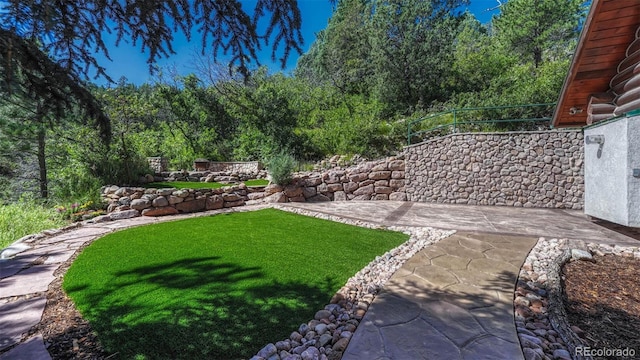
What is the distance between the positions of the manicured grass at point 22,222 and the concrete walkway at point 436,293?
91 centimetres

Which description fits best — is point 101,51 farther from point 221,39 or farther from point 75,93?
point 221,39

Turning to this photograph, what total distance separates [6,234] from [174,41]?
533 centimetres

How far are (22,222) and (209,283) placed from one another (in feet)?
17.6

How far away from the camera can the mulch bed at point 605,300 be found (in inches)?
81.9

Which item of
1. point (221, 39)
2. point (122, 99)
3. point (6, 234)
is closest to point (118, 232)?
point (6, 234)

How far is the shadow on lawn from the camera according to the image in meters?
1.86

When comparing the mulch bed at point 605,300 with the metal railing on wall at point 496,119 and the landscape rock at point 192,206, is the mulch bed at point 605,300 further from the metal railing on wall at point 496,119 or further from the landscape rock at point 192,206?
the landscape rock at point 192,206

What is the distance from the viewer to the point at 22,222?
5246 mm

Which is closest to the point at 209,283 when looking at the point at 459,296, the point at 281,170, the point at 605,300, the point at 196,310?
the point at 196,310

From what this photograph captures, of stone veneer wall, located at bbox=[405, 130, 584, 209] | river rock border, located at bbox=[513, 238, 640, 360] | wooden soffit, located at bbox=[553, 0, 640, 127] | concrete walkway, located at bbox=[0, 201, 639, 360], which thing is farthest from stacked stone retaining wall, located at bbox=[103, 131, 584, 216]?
river rock border, located at bbox=[513, 238, 640, 360]

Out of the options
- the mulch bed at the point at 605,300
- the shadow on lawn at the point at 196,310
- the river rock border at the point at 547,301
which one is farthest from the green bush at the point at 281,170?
the mulch bed at the point at 605,300

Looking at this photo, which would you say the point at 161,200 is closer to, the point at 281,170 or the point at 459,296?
the point at 281,170

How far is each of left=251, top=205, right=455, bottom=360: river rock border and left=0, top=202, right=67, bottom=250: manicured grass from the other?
6.00 metres

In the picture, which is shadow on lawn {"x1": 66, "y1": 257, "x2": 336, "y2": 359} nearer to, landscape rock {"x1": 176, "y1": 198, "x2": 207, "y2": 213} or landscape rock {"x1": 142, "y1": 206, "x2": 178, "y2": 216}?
landscape rock {"x1": 142, "y1": 206, "x2": 178, "y2": 216}
